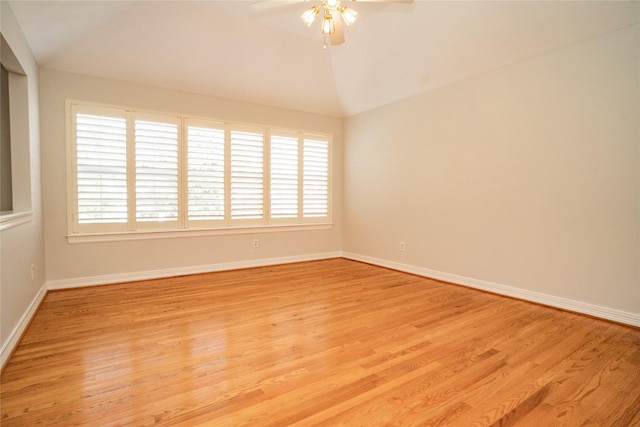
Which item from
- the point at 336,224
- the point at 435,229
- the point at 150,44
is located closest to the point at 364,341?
the point at 435,229

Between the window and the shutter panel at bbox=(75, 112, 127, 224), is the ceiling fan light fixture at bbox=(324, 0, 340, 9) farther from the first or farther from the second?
the shutter panel at bbox=(75, 112, 127, 224)

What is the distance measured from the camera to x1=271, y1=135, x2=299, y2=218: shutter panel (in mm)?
4840

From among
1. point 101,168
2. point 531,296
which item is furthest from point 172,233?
point 531,296

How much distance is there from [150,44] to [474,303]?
4393 mm

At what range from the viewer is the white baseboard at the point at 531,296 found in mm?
2637

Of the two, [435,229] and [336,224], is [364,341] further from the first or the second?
[336,224]

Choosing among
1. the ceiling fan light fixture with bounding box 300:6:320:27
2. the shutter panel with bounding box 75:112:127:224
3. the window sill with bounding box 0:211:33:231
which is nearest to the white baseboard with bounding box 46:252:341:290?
the shutter panel with bounding box 75:112:127:224

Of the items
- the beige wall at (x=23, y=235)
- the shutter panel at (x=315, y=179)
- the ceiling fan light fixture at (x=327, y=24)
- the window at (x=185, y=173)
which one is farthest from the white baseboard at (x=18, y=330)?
the shutter panel at (x=315, y=179)

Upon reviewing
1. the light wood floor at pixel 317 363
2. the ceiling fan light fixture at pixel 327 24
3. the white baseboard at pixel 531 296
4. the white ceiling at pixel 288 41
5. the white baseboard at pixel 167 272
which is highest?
the white ceiling at pixel 288 41

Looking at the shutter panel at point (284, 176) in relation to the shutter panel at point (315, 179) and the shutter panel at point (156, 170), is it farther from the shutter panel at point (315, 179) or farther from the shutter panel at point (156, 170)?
the shutter panel at point (156, 170)

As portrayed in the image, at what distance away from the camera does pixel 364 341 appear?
2.27 m

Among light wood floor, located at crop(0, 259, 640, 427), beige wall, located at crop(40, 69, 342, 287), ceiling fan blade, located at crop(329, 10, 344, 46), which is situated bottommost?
light wood floor, located at crop(0, 259, 640, 427)

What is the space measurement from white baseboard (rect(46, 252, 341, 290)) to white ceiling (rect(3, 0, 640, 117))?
234 cm

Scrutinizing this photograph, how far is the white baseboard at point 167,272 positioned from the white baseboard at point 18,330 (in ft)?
1.38
